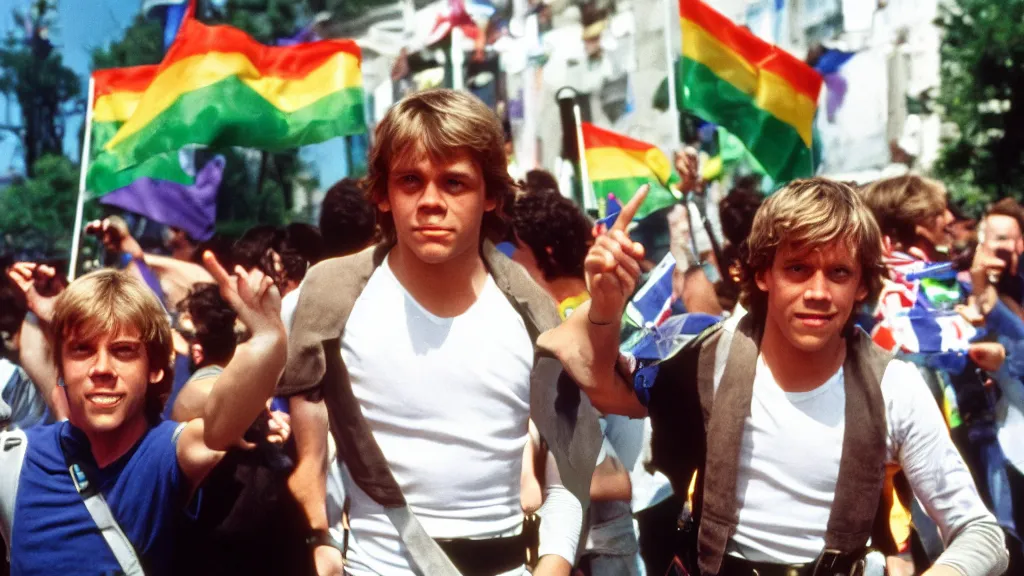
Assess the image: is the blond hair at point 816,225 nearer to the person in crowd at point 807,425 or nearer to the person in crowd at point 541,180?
the person in crowd at point 807,425

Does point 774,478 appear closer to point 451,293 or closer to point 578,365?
point 578,365

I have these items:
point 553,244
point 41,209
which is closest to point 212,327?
point 553,244

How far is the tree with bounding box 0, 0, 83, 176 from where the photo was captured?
17.1m

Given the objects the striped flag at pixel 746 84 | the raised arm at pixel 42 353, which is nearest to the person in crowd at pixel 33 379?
the raised arm at pixel 42 353

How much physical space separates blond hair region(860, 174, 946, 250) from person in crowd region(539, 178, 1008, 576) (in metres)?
2.58

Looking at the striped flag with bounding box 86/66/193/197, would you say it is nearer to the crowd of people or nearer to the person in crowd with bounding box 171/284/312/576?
the person in crowd with bounding box 171/284/312/576

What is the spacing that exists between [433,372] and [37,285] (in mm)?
2041

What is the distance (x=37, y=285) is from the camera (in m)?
4.62

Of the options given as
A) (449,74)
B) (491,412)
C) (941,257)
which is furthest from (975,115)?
(491,412)

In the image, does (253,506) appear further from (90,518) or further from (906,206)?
(906,206)

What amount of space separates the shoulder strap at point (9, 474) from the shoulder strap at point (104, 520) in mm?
154

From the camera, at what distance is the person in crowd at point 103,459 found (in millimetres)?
3219

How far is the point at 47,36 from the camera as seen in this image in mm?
17188

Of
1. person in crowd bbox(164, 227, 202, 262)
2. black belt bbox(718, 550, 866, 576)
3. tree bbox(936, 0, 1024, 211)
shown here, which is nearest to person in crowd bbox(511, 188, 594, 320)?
black belt bbox(718, 550, 866, 576)
